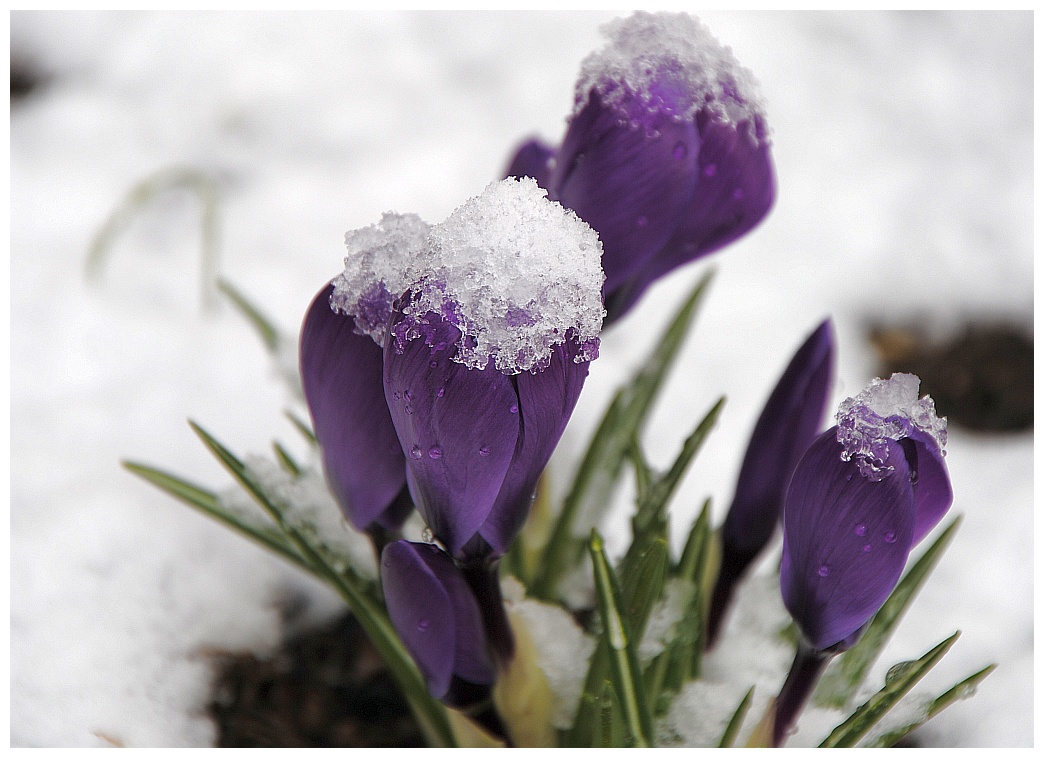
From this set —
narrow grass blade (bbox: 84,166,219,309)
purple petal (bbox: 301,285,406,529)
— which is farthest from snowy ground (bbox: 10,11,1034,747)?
purple petal (bbox: 301,285,406,529)

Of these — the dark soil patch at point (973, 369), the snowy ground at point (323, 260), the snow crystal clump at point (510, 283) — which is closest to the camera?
the snow crystal clump at point (510, 283)

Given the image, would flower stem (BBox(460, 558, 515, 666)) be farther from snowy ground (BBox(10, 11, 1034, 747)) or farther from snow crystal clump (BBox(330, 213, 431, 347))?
snowy ground (BBox(10, 11, 1034, 747))

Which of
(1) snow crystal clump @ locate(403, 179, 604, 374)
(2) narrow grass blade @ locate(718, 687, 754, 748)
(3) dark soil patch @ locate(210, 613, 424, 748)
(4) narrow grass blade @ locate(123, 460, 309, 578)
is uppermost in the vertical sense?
(1) snow crystal clump @ locate(403, 179, 604, 374)

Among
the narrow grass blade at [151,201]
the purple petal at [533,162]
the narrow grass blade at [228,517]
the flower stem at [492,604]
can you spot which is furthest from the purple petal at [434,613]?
the narrow grass blade at [151,201]

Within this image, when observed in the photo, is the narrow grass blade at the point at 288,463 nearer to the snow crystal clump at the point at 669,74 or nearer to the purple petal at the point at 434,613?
the purple petal at the point at 434,613

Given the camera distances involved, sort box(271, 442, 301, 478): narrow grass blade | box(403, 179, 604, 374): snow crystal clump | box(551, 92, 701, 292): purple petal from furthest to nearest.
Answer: box(271, 442, 301, 478): narrow grass blade, box(551, 92, 701, 292): purple petal, box(403, 179, 604, 374): snow crystal clump
